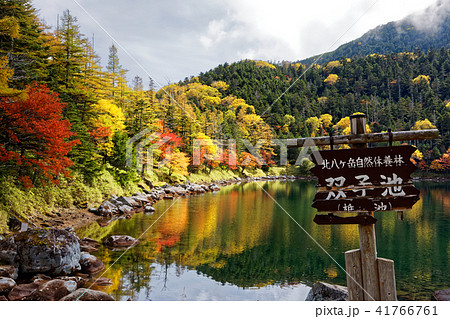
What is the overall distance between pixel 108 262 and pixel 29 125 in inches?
208

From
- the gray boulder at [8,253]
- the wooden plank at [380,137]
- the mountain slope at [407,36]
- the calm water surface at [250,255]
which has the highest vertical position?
the mountain slope at [407,36]

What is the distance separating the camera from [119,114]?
21609 millimetres

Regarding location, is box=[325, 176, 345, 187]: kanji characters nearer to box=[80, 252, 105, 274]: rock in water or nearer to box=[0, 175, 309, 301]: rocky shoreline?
box=[0, 175, 309, 301]: rocky shoreline

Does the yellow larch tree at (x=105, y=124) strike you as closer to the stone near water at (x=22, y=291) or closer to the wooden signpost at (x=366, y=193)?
the stone near water at (x=22, y=291)

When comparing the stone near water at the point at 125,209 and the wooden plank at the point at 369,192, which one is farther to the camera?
the stone near water at the point at 125,209

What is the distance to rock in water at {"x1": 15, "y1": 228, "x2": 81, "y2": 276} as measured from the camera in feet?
22.5

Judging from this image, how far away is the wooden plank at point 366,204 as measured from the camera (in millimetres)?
3618

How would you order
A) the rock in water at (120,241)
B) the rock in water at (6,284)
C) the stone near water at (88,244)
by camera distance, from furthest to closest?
the rock in water at (120,241) → the stone near water at (88,244) → the rock in water at (6,284)

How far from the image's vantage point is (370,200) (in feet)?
12.1

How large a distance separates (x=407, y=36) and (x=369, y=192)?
224 m

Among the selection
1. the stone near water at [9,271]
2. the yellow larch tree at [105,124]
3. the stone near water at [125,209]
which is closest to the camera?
the stone near water at [9,271]

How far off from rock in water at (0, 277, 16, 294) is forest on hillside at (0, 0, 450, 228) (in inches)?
183

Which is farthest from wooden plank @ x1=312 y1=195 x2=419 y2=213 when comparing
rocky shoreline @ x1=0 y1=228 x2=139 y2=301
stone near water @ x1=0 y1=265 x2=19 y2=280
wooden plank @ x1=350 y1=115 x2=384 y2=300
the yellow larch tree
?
the yellow larch tree

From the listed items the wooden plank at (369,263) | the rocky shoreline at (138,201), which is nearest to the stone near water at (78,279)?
the wooden plank at (369,263)
